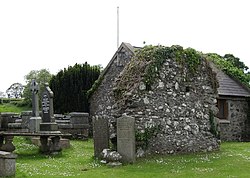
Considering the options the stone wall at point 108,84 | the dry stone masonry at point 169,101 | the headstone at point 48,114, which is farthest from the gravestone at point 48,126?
the stone wall at point 108,84

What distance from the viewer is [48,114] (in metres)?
19.7

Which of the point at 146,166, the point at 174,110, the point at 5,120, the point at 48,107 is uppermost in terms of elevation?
the point at 48,107

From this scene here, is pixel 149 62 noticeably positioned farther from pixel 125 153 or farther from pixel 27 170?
pixel 27 170

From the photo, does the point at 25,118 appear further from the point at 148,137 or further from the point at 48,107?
the point at 148,137

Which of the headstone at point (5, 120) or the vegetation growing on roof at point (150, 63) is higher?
the vegetation growing on roof at point (150, 63)

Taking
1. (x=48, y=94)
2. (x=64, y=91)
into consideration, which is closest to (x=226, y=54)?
(x=64, y=91)

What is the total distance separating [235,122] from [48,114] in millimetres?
12934

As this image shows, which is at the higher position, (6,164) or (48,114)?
(48,114)

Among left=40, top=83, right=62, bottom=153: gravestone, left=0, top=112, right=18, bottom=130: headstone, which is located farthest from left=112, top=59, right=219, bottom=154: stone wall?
left=0, top=112, right=18, bottom=130: headstone

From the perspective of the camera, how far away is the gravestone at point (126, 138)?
45.5 ft

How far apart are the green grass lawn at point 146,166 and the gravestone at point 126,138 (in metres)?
0.42

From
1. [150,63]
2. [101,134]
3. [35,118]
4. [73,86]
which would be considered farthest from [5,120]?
[150,63]

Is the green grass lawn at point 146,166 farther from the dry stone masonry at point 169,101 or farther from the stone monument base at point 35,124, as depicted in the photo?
the stone monument base at point 35,124

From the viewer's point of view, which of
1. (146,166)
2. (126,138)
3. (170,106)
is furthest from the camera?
(170,106)
